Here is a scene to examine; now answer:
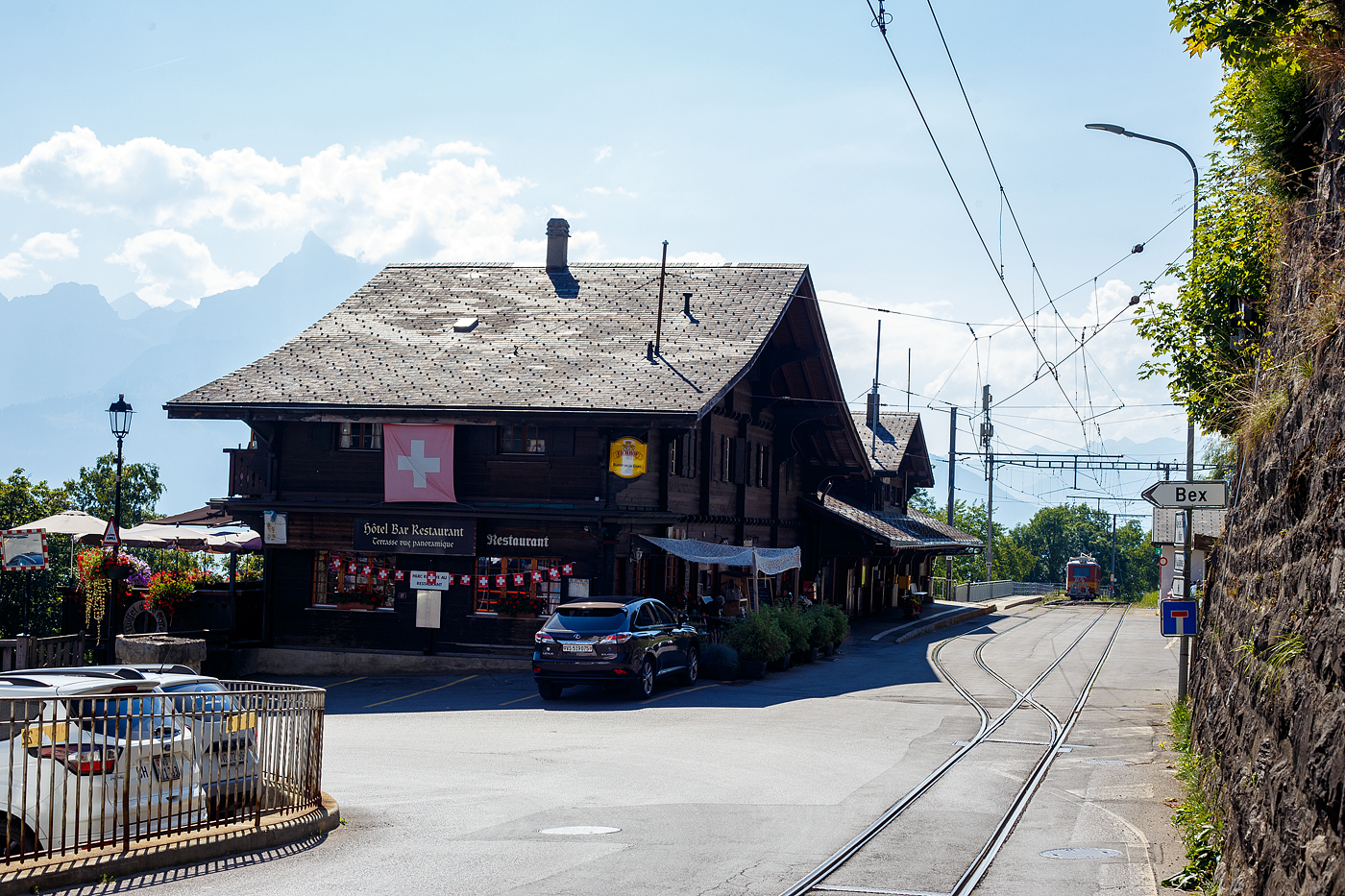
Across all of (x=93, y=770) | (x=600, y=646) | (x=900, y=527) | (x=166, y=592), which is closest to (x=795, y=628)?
(x=600, y=646)

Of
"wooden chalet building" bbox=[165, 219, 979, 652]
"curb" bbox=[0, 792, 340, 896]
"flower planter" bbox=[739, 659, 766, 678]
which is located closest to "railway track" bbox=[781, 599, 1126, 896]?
"flower planter" bbox=[739, 659, 766, 678]

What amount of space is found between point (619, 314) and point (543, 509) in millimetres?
6909

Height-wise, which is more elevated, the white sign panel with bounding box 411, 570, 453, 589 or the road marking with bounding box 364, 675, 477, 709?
the white sign panel with bounding box 411, 570, 453, 589

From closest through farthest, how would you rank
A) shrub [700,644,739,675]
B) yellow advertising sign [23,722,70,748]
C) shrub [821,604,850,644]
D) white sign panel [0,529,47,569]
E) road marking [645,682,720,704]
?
1. yellow advertising sign [23,722,70,748]
2. road marking [645,682,720,704]
3. white sign panel [0,529,47,569]
4. shrub [700,644,739,675]
5. shrub [821,604,850,644]

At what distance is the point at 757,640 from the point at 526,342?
9.40 metres

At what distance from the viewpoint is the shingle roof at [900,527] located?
→ 131ft

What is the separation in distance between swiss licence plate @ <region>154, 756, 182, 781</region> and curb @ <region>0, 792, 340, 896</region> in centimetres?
45

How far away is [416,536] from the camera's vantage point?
26969 millimetres

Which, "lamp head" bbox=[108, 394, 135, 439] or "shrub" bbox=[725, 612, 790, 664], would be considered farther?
"shrub" bbox=[725, 612, 790, 664]

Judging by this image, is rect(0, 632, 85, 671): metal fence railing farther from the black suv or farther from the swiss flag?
the black suv

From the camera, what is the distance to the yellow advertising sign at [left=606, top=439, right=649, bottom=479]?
25547 millimetres

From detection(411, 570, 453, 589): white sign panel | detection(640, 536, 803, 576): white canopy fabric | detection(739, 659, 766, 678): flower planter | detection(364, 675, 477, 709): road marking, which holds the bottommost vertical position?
detection(364, 675, 477, 709): road marking

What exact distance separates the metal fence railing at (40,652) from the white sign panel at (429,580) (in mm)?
6556

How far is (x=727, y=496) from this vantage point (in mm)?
32406
